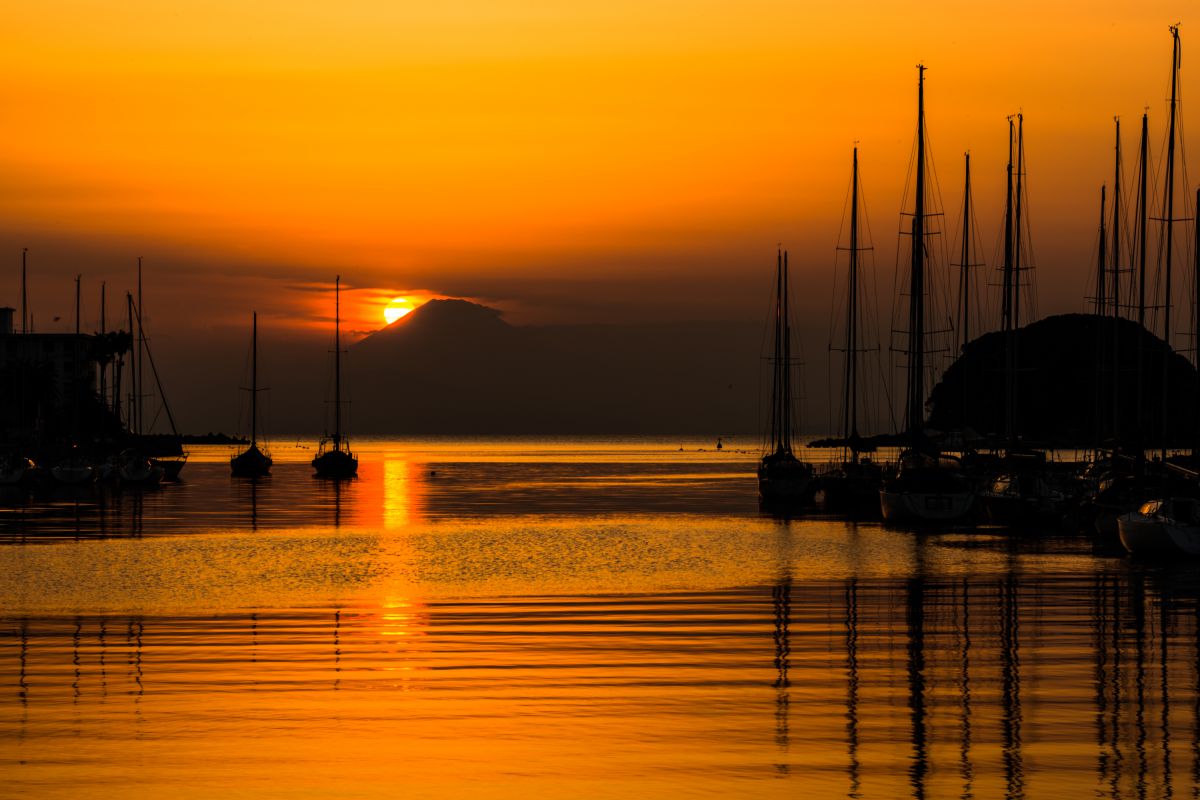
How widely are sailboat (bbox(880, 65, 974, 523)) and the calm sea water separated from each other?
10802 mm

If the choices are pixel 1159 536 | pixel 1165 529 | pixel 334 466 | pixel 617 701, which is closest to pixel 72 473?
pixel 334 466

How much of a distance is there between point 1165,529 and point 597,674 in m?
26.1

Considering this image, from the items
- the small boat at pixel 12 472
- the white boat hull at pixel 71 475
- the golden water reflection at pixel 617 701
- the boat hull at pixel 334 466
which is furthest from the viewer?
the boat hull at pixel 334 466

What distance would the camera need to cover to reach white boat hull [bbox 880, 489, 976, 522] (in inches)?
2408

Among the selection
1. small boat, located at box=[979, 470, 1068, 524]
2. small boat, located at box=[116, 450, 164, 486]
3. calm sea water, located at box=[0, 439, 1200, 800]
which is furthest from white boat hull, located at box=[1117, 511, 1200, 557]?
small boat, located at box=[116, 450, 164, 486]

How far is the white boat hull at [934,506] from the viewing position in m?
61.2

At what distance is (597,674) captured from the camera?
21.9 metres

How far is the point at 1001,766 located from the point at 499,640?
484 inches

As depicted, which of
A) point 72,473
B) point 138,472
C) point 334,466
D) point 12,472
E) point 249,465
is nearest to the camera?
point 12,472

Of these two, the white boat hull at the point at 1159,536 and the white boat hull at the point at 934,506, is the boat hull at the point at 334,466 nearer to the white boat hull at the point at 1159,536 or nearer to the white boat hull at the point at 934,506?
the white boat hull at the point at 934,506

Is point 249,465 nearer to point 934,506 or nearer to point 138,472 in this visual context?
point 138,472

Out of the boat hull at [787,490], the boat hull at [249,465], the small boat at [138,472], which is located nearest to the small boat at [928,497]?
the boat hull at [787,490]

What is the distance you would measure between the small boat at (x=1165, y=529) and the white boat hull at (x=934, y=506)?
673 inches

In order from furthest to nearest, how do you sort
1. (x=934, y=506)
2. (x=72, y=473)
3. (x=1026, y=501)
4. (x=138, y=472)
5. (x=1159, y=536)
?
(x=138, y=472), (x=72, y=473), (x=1026, y=501), (x=934, y=506), (x=1159, y=536)
